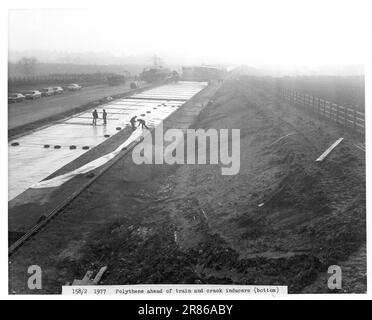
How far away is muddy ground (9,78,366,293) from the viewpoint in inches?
333

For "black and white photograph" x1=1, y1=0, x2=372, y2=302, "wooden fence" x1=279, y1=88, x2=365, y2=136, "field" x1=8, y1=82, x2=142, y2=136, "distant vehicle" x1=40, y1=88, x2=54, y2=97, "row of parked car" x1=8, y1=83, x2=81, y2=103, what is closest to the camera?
"black and white photograph" x1=1, y1=0, x2=372, y2=302

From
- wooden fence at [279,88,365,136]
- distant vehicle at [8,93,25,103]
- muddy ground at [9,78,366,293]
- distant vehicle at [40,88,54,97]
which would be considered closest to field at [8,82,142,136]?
distant vehicle at [8,93,25,103]

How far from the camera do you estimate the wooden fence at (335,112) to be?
16.5 m

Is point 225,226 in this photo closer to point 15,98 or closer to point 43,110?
point 43,110

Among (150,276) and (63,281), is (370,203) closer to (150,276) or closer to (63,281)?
(150,276)

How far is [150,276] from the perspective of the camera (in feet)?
29.3

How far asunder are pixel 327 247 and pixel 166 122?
2159 cm

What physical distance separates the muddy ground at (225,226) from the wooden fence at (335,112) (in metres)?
1.09

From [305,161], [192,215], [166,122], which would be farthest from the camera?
[166,122]

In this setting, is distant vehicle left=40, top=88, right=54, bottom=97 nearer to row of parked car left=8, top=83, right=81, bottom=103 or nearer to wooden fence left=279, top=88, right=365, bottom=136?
row of parked car left=8, top=83, right=81, bottom=103

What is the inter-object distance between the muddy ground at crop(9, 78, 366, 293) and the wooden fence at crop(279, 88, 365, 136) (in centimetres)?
109

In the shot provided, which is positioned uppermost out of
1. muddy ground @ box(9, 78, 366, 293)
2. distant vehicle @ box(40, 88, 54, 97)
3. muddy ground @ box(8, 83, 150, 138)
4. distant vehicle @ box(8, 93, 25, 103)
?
distant vehicle @ box(40, 88, 54, 97)

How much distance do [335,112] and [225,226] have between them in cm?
1170

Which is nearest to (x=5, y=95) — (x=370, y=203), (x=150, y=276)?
(x=150, y=276)
